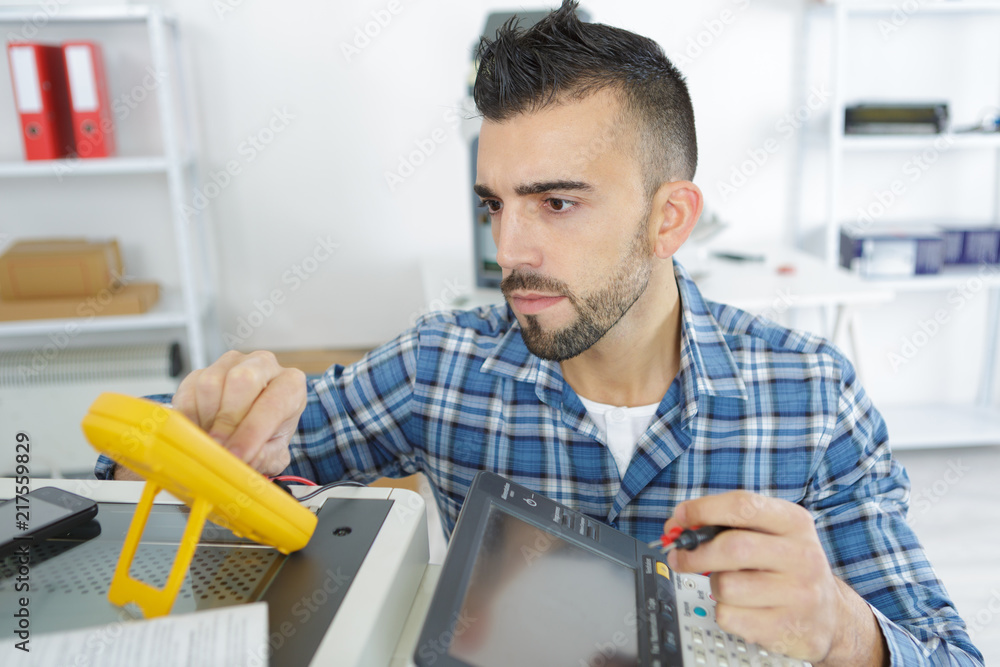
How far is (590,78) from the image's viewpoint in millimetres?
943

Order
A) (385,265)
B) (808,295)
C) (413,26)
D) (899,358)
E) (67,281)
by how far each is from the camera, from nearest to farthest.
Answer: (808,295) < (67,281) < (413,26) < (385,265) < (899,358)

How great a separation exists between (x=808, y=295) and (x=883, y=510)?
105 cm

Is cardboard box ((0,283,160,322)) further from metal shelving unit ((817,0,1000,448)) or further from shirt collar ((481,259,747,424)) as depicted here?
metal shelving unit ((817,0,1000,448))

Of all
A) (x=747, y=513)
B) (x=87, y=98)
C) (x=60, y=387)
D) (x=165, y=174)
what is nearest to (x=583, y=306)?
(x=747, y=513)

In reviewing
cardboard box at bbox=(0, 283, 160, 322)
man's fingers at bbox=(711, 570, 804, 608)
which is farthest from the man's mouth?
cardboard box at bbox=(0, 283, 160, 322)

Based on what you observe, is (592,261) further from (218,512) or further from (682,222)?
(218,512)

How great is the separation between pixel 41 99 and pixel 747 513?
7.08ft

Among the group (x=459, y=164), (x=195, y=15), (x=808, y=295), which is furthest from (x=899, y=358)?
(x=195, y=15)

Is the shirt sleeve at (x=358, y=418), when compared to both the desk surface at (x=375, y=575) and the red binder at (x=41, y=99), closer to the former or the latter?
the desk surface at (x=375, y=575)

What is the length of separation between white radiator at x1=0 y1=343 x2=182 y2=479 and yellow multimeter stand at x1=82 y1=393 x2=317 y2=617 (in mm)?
1897

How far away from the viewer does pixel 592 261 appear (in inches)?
37.2

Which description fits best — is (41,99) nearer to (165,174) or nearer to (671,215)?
(165,174)

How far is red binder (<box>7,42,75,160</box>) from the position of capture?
197 cm

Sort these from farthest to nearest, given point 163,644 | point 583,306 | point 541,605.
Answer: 1. point 583,306
2. point 541,605
3. point 163,644
